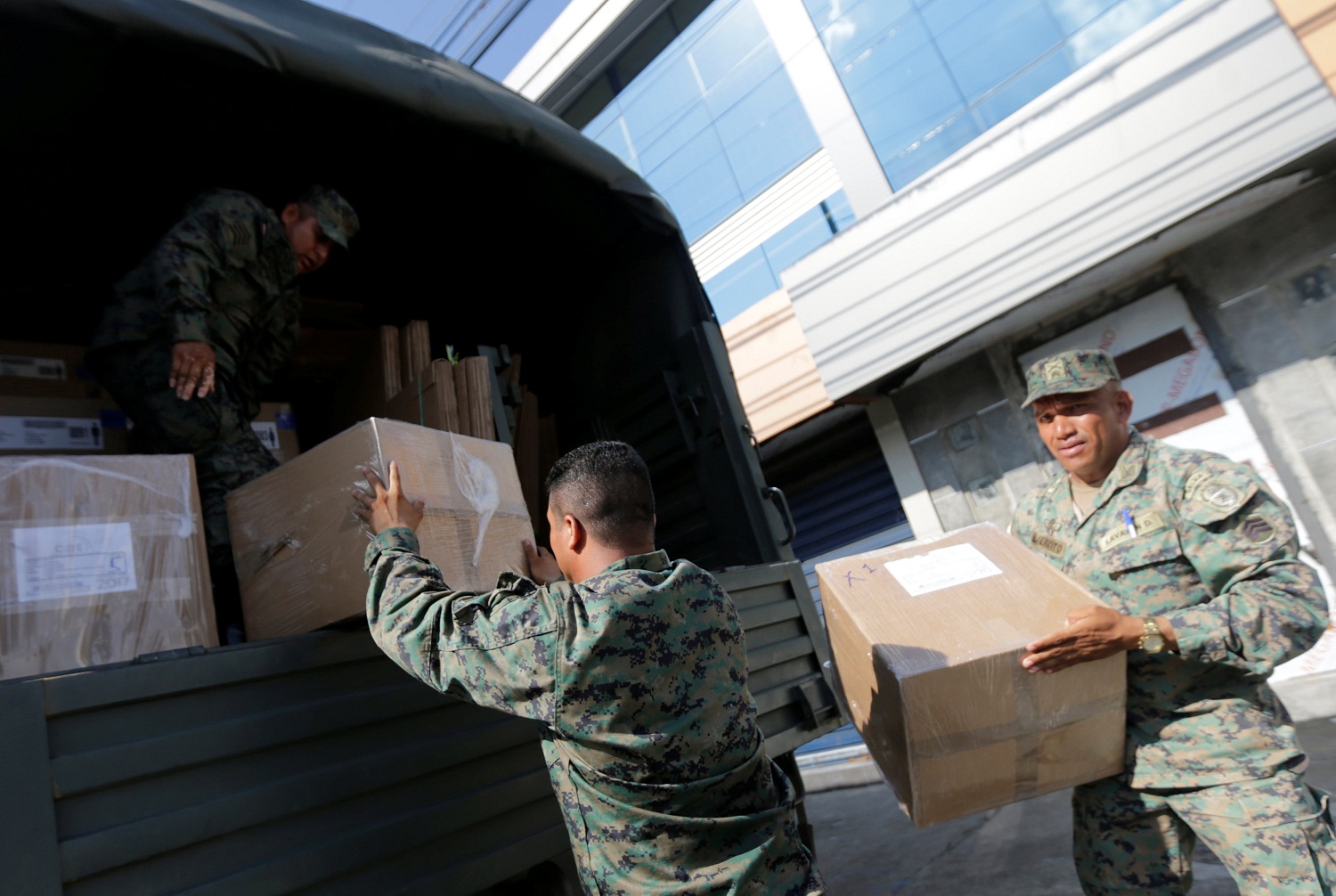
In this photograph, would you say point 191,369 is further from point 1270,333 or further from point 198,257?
point 1270,333

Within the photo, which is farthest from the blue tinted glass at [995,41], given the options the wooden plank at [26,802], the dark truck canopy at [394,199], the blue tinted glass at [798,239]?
the wooden plank at [26,802]

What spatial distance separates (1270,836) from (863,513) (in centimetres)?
595

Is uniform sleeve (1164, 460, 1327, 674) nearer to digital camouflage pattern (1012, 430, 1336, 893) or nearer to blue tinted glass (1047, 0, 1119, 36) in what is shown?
digital camouflage pattern (1012, 430, 1336, 893)

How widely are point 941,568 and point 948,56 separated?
563 cm

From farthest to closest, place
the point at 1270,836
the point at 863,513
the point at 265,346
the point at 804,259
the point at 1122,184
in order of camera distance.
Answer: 1. the point at 863,513
2. the point at 804,259
3. the point at 1122,184
4. the point at 265,346
5. the point at 1270,836

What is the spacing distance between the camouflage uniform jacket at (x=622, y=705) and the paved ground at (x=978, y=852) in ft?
7.27

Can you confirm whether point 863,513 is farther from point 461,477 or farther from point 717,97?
point 461,477

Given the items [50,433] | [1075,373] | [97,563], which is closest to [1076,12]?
[1075,373]

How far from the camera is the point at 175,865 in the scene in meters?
1.14

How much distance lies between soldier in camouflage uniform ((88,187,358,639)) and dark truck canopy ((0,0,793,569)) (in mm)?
323

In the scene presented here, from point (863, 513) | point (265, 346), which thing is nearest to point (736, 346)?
point (863, 513)

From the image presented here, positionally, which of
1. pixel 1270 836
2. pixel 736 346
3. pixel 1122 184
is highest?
pixel 736 346

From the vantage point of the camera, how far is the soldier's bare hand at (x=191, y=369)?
200 centimetres

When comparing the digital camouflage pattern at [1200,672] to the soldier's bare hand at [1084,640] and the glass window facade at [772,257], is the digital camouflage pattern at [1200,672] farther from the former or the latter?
the glass window facade at [772,257]
